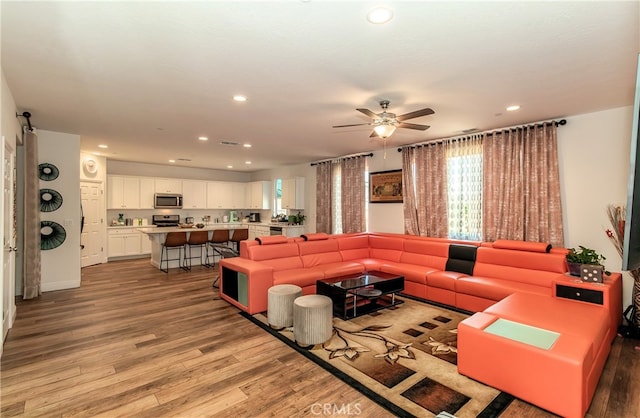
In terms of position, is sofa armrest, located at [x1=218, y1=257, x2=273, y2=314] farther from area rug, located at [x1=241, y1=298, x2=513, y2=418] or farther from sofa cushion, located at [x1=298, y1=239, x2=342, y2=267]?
sofa cushion, located at [x1=298, y1=239, x2=342, y2=267]

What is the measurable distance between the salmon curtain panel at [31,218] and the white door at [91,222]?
2413mm

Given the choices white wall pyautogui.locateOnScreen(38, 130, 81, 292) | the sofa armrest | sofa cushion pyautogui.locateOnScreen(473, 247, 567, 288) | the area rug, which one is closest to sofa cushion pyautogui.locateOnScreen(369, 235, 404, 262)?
sofa cushion pyautogui.locateOnScreen(473, 247, 567, 288)

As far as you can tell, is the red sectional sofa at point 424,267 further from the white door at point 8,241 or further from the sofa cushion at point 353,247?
the white door at point 8,241

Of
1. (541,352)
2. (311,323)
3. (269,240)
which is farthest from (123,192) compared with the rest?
(541,352)

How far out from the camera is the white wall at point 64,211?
5.04m

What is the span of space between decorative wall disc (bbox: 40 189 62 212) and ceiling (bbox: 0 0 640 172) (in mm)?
1229

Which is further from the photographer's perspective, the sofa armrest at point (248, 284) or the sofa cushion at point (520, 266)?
the sofa armrest at point (248, 284)

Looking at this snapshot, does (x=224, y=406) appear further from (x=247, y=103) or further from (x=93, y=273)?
(x=93, y=273)

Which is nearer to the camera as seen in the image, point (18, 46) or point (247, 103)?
point (18, 46)

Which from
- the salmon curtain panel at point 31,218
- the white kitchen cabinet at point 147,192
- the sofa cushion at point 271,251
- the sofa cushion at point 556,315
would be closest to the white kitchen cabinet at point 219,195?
the white kitchen cabinet at point 147,192

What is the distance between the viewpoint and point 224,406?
2.22 metres

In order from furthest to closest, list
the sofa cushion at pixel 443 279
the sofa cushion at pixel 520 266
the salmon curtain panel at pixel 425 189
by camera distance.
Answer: the salmon curtain panel at pixel 425 189, the sofa cushion at pixel 443 279, the sofa cushion at pixel 520 266

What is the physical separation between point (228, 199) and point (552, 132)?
8590 mm

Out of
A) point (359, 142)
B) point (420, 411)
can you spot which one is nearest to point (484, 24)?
point (420, 411)
